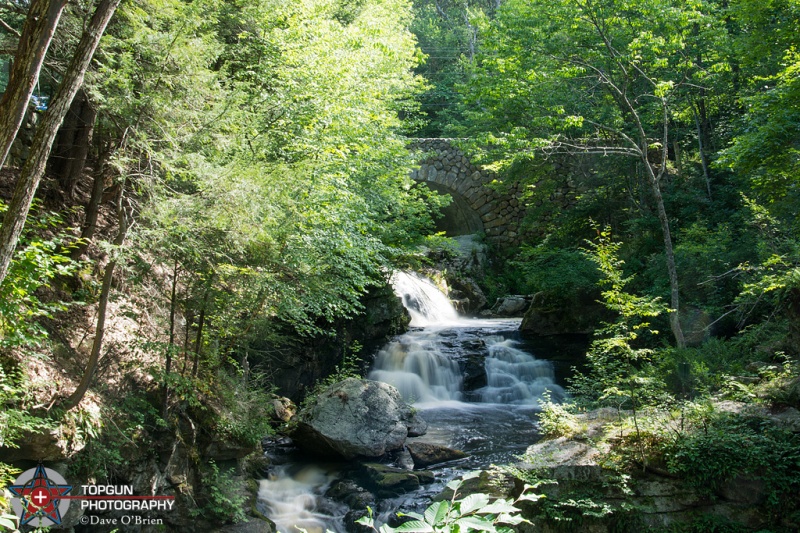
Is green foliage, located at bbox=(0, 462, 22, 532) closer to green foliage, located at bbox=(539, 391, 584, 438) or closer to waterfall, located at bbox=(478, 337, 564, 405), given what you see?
green foliage, located at bbox=(539, 391, 584, 438)

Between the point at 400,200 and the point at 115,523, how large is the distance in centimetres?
770

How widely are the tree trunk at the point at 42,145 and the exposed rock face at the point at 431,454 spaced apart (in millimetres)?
5445

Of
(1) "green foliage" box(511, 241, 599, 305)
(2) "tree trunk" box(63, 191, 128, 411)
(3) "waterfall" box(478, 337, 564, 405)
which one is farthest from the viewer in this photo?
(1) "green foliage" box(511, 241, 599, 305)

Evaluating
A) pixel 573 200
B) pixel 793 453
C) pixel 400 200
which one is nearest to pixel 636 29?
pixel 400 200

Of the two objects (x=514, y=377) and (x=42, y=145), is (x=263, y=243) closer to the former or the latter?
(x=42, y=145)

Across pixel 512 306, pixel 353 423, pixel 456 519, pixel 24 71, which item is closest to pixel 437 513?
pixel 456 519

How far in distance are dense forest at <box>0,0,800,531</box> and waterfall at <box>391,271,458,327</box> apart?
7.54 feet

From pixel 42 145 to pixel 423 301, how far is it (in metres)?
11.3

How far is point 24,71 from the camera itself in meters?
3.51

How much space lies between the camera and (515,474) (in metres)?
5.30

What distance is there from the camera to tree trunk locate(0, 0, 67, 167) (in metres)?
3.48

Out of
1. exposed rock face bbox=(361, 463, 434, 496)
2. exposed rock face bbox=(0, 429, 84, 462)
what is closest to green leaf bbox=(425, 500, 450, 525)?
exposed rock face bbox=(0, 429, 84, 462)

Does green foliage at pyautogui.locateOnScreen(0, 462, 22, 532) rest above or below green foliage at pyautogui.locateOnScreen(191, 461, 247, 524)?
above

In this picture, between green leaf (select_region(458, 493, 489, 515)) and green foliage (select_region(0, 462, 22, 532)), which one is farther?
green foliage (select_region(0, 462, 22, 532))
